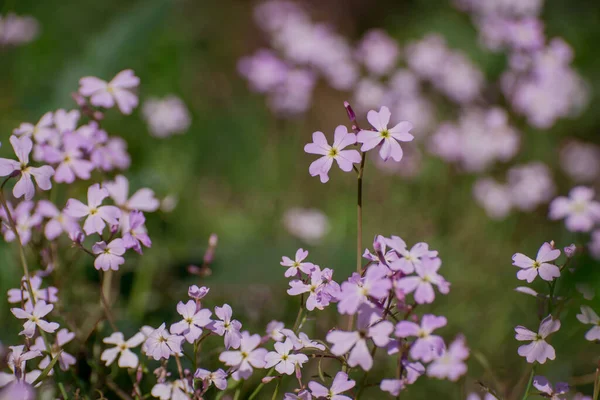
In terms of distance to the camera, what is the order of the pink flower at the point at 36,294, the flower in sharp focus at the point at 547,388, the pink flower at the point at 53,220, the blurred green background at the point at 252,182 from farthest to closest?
the blurred green background at the point at 252,182 < the pink flower at the point at 53,220 < the pink flower at the point at 36,294 < the flower in sharp focus at the point at 547,388

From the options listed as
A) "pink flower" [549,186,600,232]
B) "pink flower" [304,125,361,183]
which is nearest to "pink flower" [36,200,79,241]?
"pink flower" [304,125,361,183]

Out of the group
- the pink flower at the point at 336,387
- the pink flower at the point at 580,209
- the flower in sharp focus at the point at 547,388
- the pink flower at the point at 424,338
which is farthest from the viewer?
the pink flower at the point at 580,209

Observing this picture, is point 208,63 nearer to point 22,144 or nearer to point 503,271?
point 503,271

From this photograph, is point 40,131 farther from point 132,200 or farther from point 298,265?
point 298,265

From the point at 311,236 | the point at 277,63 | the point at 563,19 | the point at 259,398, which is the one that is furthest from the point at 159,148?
the point at 563,19

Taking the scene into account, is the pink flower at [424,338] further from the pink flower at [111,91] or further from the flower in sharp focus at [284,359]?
the pink flower at [111,91]

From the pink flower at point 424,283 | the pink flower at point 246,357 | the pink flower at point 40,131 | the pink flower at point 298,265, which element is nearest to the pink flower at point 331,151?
the pink flower at point 298,265

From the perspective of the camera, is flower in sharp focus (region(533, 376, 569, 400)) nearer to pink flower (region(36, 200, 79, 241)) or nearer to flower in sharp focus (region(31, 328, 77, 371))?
flower in sharp focus (region(31, 328, 77, 371))
